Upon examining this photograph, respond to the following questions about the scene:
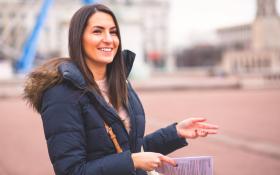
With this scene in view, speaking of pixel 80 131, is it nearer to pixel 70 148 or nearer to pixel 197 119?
pixel 70 148

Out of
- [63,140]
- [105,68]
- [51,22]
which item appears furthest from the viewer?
[51,22]

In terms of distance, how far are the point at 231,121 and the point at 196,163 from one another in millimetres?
8751

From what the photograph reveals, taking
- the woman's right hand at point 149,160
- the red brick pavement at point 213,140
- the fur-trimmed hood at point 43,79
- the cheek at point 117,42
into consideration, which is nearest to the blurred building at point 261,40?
the red brick pavement at point 213,140

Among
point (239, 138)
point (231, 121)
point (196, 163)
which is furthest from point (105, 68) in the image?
point (231, 121)

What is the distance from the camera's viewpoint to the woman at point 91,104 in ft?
5.63

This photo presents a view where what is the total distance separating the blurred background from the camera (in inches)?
269

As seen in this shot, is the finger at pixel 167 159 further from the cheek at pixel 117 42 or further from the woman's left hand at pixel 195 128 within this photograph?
the cheek at pixel 117 42

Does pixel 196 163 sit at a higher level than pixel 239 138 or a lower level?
higher

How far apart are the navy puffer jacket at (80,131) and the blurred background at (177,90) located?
2.36 meters

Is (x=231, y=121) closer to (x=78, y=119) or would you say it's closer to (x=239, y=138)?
(x=239, y=138)

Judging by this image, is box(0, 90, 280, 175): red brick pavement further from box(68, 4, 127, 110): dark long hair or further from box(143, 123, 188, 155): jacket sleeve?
box(68, 4, 127, 110): dark long hair

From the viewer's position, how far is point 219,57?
2847 inches

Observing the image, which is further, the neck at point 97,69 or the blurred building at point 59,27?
the blurred building at point 59,27

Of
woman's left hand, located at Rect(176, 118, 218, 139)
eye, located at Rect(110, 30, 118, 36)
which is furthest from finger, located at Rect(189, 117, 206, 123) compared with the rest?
eye, located at Rect(110, 30, 118, 36)
